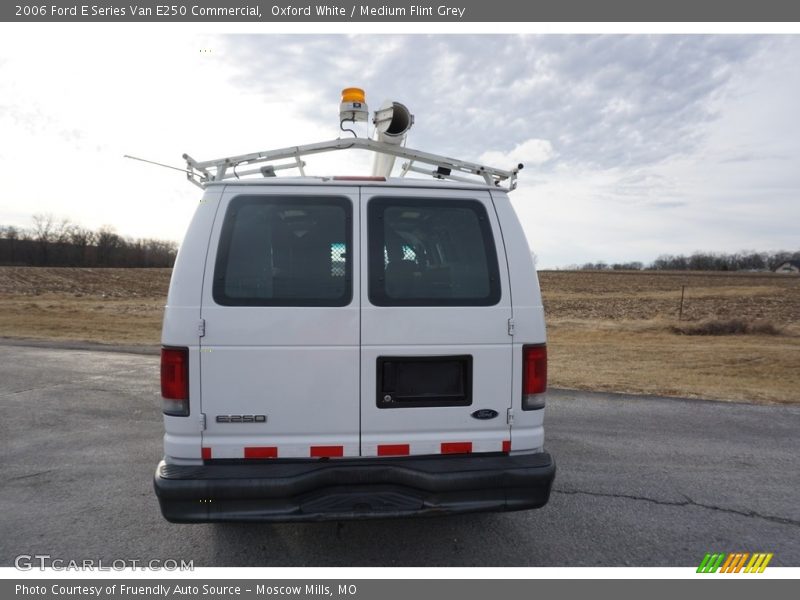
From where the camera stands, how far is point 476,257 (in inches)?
121

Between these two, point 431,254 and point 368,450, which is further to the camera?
point 431,254

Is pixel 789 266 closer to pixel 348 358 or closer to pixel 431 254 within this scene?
pixel 431 254

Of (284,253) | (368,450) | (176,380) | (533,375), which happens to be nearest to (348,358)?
(368,450)

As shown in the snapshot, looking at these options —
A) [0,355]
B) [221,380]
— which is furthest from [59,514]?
[0,355]

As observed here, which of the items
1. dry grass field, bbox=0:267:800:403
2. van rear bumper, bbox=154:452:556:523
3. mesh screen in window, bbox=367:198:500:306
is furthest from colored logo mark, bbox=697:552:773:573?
dry grass field, bbox=0:267:800:403

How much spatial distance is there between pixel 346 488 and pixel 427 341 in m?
0.94

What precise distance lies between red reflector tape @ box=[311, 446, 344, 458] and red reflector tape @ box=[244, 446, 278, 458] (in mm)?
214

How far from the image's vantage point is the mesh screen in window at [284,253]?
2.89 meters

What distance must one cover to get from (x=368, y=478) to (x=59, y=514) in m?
2.48

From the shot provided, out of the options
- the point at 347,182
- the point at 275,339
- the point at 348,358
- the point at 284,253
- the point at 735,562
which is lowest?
the point at 735,562

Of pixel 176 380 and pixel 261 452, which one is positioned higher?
pixel 176 380

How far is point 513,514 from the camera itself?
3.70 meters

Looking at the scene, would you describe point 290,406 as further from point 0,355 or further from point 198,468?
point 0,355

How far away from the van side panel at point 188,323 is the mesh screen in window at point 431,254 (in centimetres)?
97
